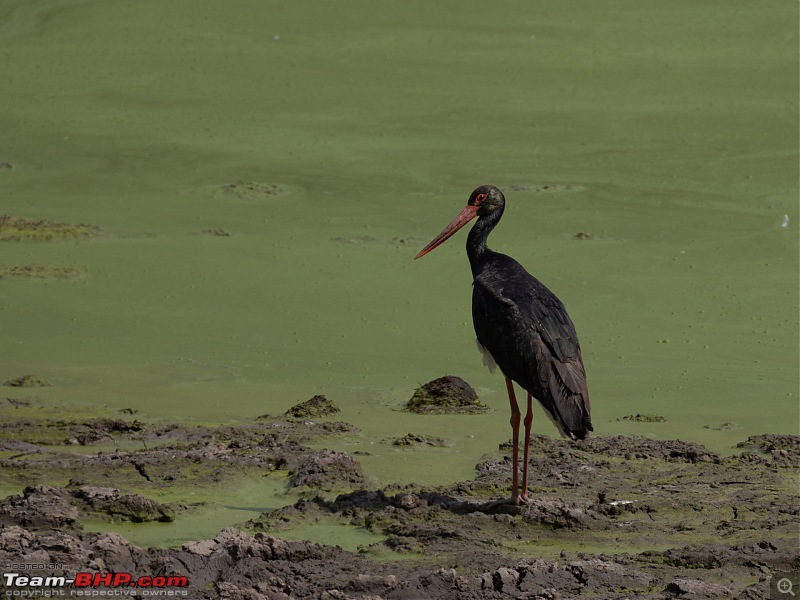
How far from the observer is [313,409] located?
20.5 feet

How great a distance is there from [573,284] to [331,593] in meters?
4.85

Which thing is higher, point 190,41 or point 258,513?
point 190,41

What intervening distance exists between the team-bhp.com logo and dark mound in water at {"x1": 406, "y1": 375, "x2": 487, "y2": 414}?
95.0 inches

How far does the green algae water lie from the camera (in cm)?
692

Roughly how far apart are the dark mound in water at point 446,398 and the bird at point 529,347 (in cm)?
98

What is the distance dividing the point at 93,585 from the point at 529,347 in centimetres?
189

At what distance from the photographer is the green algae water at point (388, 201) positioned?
6922 mm

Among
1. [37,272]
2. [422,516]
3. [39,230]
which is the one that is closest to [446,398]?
[422,516]

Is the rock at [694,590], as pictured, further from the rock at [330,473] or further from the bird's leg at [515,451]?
the rock at [330,473]

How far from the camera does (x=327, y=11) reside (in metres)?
13.6

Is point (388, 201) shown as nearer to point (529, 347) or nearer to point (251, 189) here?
point (251, 189)

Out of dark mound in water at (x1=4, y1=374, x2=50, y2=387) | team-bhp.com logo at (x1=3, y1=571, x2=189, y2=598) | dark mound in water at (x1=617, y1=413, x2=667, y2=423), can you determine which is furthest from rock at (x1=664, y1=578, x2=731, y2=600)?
dark mound in water at (x1=4, y1=374, x2=50, y2=387)

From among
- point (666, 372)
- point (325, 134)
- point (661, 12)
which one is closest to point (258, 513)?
point (666, 372)

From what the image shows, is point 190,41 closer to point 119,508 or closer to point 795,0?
point 795,0
